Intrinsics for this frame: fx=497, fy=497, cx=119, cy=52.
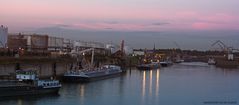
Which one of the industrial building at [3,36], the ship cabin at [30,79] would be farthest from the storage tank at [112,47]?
the ship cabin at [30,79]

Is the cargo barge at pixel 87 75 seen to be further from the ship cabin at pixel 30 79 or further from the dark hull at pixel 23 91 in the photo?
the ship cabin at pixel 30 79

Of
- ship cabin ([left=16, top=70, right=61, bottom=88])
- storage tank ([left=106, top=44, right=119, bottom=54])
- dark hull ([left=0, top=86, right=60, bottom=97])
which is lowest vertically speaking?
dark hull ([left=0, top=86, right=60, bottom=97])

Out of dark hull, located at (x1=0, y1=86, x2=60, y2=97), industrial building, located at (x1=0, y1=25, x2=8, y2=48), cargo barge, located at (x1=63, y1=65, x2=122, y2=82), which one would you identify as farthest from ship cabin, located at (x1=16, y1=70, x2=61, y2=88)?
industrial building, located at (x1=0, y1=25, x2=8, y2=48)

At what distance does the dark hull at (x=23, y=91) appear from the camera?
1085 inches

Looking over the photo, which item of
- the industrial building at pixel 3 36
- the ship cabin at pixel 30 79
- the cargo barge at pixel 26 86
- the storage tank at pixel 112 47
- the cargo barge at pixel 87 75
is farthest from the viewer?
the storage tank at pixel 112 47

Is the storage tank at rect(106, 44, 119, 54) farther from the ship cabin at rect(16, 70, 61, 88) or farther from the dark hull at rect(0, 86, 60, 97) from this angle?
the dark hull at rect(0, 86, 60, 97)

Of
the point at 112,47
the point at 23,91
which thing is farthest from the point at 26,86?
the point at 112,47

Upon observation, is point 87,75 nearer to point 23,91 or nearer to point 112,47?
point 23,91

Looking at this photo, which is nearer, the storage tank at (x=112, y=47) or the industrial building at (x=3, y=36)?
the industrial building at (x=3, y=36)

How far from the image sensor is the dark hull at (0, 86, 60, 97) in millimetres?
27547

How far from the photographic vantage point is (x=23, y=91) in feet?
93.7

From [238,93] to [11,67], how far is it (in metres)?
17.3

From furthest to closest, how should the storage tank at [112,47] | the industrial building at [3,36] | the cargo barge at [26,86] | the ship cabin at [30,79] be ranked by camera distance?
1. the storage tank at [112,47]
2. the industrial building at [3,36]
3. the ship cabin at [30,79]
4. the cargo barge at [26,86]

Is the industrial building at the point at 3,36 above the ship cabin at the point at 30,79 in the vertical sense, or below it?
above
